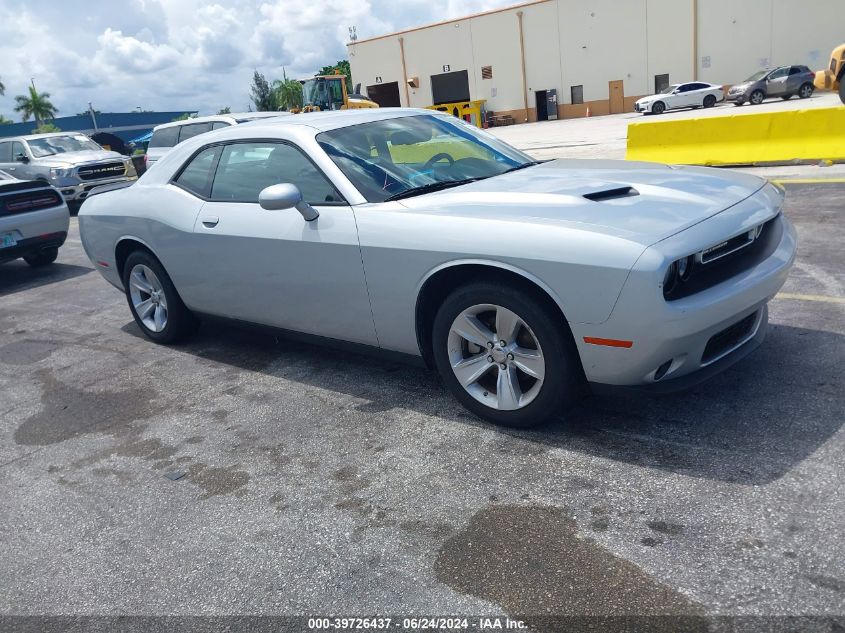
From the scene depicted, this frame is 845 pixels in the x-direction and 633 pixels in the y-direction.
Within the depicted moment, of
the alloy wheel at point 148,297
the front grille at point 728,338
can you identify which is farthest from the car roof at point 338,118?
the front grille at point 728,338

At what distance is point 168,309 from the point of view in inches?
214

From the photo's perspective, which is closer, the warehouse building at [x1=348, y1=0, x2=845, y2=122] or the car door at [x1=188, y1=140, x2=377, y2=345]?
the car door at [x1=188, y1=140, x2=377, y2=345]

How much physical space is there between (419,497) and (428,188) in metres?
1.72

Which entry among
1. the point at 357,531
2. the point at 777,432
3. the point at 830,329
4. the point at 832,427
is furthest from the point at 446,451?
the point at 830,329

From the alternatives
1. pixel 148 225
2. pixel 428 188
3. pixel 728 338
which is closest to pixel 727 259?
pixel 728 338

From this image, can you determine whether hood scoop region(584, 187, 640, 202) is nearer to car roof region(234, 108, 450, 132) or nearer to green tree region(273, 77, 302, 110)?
car roof region(234, 108, 450, 132)

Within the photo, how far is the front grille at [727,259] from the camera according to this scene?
3109 mm

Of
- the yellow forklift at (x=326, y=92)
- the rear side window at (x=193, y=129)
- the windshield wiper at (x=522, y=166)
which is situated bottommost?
the windshield wiper at (x=522, y=166)

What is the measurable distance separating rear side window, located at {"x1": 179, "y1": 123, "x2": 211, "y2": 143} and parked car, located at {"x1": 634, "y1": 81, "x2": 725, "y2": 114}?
1109 inches

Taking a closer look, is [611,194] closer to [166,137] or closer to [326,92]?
[166,137]

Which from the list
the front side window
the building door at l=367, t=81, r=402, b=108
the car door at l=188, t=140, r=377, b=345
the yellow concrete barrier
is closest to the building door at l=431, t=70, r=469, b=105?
the building door at l=367, t=81, r=402, b=108

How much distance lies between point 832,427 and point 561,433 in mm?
1180

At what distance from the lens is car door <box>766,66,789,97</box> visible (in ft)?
107

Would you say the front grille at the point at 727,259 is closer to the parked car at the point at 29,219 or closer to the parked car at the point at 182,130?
the parked car at the point at 29,219
